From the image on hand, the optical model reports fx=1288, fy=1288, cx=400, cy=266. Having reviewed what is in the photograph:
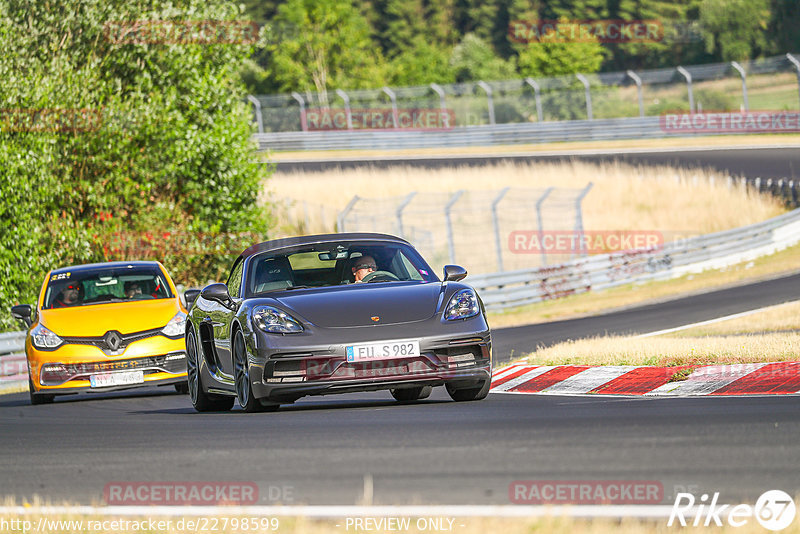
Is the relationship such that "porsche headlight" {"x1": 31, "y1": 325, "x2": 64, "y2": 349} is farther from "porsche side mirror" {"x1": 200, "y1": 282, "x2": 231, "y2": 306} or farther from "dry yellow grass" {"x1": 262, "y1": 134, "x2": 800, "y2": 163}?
"dry yellow grass" {"x1": 262, "y1": 134, "x2": 800, "y2": 163}

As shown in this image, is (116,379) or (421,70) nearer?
(116,379)

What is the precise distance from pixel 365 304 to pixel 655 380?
2946 millimetres

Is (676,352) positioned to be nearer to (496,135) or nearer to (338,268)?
(338,268)

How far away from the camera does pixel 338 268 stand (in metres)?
10.4

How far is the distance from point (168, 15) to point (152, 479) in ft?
68.1

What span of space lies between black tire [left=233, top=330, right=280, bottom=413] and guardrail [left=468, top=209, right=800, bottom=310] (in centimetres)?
1619

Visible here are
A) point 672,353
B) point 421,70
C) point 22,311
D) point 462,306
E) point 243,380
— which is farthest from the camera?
point 421,70

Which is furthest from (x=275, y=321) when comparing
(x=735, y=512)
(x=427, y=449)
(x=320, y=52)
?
(x=320, y=52)

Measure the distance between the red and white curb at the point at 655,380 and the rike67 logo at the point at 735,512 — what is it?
4608mm

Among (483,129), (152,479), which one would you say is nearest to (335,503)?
(152,479)

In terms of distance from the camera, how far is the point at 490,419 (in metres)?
8.45

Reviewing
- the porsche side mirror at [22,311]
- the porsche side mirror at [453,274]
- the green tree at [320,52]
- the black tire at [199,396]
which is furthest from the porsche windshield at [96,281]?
the green tree at [320,52]

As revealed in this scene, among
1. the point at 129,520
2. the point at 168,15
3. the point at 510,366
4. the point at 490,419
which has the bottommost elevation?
the point at 510,366

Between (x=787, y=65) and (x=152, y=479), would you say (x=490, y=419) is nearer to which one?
(x=152, y=479)
